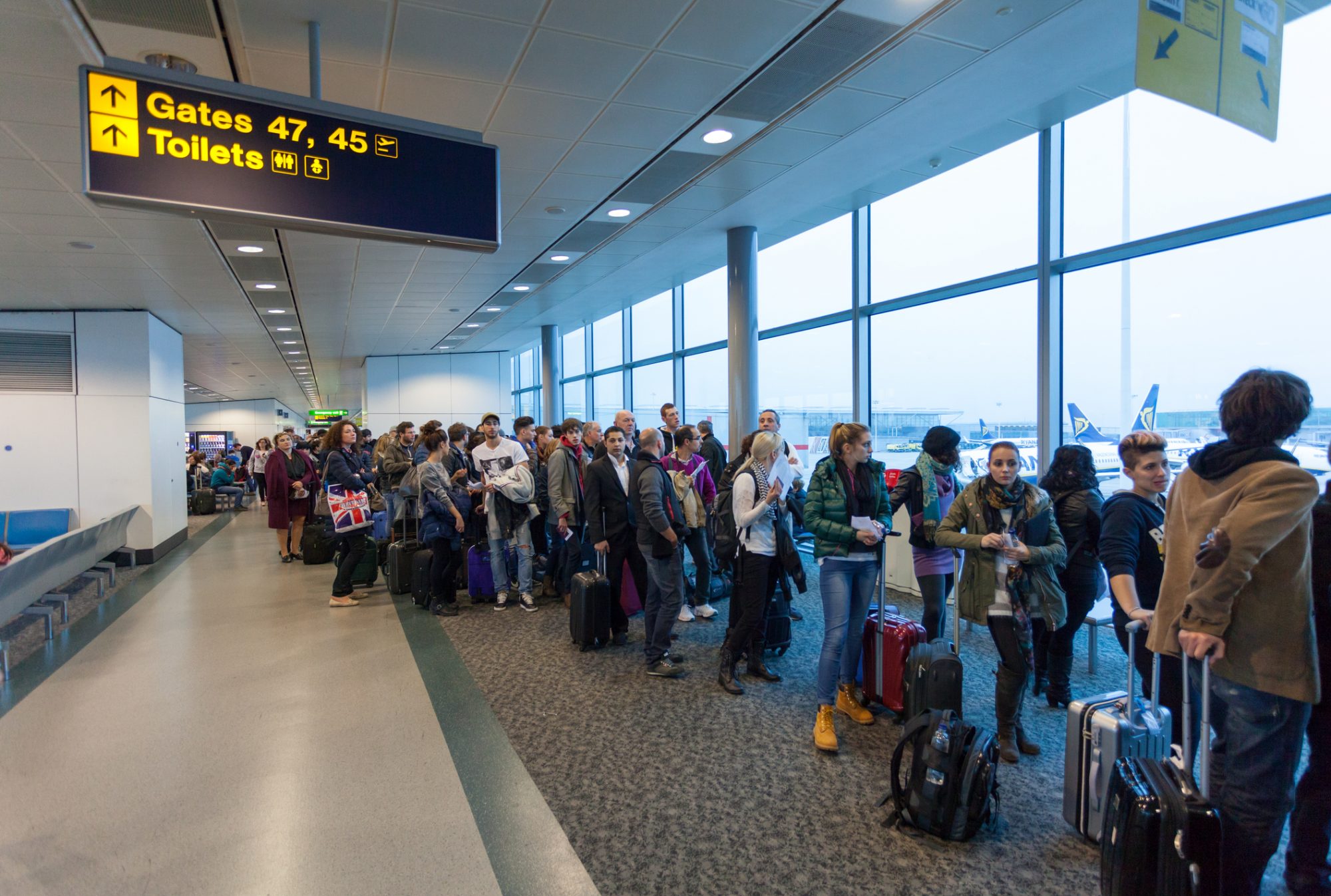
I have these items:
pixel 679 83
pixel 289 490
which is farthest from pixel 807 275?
pixel 289 490

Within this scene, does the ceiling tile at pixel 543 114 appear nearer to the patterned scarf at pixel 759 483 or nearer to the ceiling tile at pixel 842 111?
the ceiling tile at pixel 842 111

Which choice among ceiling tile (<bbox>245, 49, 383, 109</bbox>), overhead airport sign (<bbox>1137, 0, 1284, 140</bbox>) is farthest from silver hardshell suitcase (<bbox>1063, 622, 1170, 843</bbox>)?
ceiling tile (<bbox>245, 49, 383, 109</bbox>)

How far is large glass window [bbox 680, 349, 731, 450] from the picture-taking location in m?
10.1

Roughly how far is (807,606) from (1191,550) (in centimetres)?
440

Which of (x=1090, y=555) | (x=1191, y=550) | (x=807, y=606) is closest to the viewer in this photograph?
(x=1191, y=550)

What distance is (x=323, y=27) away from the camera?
3.30 m

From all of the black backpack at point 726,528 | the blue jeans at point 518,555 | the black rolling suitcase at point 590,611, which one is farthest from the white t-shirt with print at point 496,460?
the black backpack at point 726,528

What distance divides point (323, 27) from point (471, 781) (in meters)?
3.66

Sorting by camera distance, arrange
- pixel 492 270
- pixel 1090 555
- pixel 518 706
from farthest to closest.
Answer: pixel 492 270 → pixel 518 706 → pixel 1090 555

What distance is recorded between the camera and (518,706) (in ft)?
13.5

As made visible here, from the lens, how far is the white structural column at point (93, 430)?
28.7 ft

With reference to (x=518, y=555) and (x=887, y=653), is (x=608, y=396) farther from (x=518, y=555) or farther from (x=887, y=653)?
(x=887, y=653)

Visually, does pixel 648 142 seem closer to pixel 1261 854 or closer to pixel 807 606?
pixel 807 606

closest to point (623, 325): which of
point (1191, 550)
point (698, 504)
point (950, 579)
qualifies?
point (698, 504)
